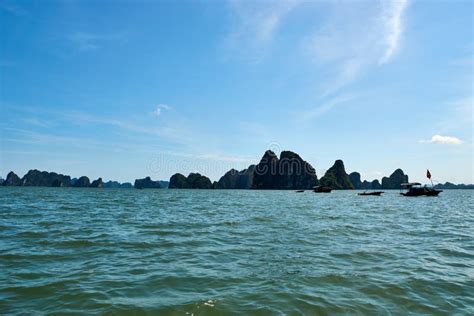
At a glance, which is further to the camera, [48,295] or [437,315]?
[48,295]

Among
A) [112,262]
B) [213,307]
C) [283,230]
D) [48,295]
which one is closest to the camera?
[213,307]

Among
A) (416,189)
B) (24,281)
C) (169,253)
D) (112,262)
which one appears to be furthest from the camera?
(416,189)

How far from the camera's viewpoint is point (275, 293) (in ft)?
26.9

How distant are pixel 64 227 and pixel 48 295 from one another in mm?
14126

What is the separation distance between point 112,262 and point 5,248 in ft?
20.3

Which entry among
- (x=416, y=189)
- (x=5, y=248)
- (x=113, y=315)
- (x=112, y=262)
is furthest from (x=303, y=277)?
(x=416, y=189)

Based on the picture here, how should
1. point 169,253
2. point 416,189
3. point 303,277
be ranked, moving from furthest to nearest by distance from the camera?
1. point 416,189
2. point 169,253
3. point 303,277

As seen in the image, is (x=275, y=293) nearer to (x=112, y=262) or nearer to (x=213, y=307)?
(x=213, y=307)

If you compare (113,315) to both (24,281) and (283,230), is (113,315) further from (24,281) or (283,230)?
(283,230)

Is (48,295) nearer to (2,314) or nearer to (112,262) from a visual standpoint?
(2,314)

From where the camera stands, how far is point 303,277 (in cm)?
975

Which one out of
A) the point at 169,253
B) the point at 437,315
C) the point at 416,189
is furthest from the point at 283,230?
the point at 416,189

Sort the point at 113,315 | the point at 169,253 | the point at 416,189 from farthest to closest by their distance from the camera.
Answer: the point at 416,189, the point at 169,253, the point at 113,315

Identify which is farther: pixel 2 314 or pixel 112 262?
pixel 112 262
